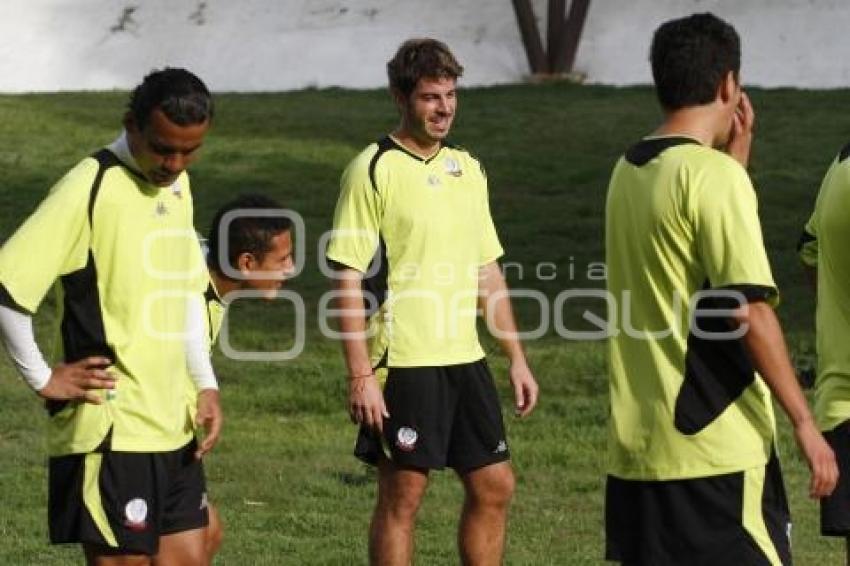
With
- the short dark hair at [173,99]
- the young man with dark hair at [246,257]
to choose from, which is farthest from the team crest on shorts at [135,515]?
the short dark hair at [173,99]

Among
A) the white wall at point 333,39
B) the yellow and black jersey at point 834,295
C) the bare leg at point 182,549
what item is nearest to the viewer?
the bare leg at point 182,549

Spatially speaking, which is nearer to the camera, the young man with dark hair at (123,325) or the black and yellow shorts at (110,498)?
the young man with dark hair at (123,325)

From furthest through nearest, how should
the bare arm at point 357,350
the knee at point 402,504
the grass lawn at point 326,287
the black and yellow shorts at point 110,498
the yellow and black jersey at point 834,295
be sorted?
the grass lawn at point 326,287
the knee at point 402,504
the bare arm at point 357,350
the yellow and black jersey at point 834,295
the black and yellow shorts at point 110,498

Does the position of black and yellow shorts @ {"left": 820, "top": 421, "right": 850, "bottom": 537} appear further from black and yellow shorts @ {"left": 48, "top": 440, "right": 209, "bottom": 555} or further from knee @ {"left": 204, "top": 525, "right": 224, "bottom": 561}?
black and yellow shorts @ {"left": 48, "top": 440, "right": 209, "bottom": 555}

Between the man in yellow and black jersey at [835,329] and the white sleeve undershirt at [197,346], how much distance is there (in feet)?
5.86

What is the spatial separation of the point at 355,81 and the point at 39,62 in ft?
12.0

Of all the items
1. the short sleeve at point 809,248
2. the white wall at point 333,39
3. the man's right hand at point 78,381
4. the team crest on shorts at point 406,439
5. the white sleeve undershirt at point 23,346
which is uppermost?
the white wall at point 333,39

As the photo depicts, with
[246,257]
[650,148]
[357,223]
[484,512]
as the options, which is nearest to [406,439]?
[484,512]

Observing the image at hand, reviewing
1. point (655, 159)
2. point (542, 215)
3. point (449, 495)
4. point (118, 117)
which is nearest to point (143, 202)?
point (655, 159)

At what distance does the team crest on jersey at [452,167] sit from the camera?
7.29 metres

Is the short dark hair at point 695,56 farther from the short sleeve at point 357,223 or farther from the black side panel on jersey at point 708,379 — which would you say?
the short sleeve at point 357,223

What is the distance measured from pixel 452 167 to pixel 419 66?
0.37 m

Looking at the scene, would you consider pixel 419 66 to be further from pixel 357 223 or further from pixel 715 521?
pixel 715 521

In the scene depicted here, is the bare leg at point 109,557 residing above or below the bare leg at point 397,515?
below
